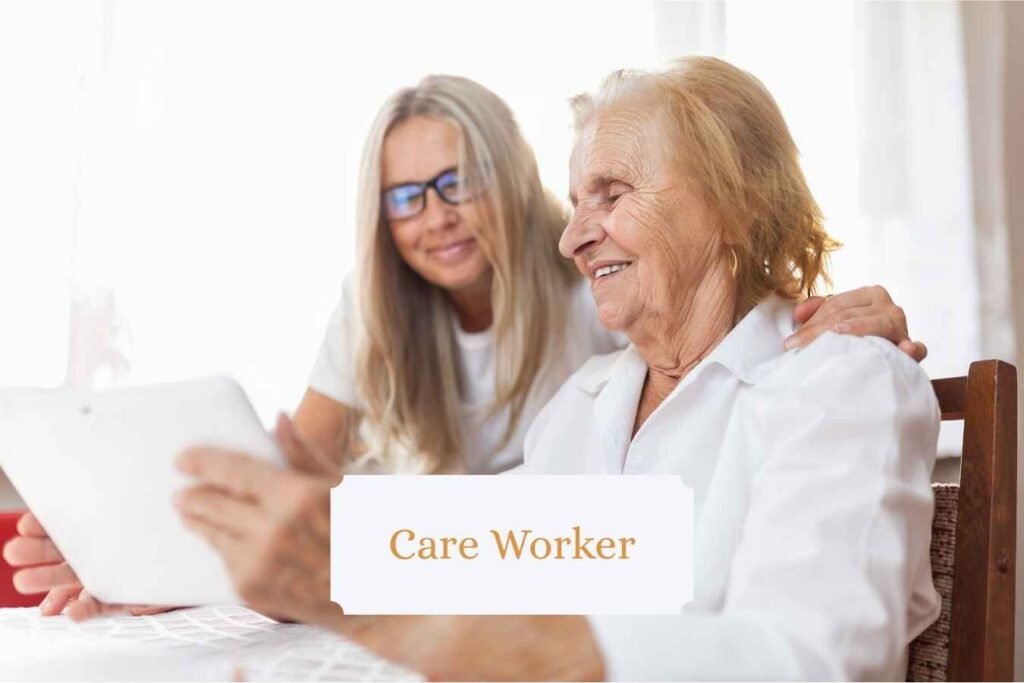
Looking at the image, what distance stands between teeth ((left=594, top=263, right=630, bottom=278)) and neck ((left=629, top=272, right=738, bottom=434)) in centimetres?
6

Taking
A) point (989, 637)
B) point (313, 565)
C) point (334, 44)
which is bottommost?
point (989, 637)

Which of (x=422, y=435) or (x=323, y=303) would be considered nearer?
(x=422, y=435)

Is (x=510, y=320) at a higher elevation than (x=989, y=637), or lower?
higher

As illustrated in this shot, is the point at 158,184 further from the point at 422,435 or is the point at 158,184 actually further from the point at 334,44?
the point at 422,435

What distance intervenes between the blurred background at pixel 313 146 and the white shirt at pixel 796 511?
0.55 m

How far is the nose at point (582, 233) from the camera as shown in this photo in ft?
3.07

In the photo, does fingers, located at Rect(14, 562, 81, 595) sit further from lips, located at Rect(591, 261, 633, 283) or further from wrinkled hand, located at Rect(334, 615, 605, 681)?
lips, located at Rect(591, 261, 633, 283)

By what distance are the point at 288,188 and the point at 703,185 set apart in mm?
732

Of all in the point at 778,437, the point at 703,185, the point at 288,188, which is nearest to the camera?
the point at 778,437

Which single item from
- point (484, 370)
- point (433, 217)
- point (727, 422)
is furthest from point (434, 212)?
point (727, 422)

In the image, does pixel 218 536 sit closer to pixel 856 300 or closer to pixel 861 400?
A: pixel 861 400

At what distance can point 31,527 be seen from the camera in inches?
33.9

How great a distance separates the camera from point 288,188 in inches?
54.6

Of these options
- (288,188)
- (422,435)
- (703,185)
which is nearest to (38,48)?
(288,188)
